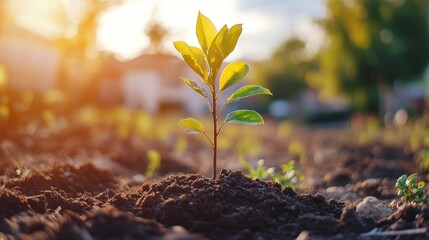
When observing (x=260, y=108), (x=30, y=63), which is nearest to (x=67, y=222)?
(x=30, y=63)

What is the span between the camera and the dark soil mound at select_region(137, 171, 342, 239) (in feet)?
8.25

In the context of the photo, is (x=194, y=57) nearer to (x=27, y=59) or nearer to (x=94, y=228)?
(x=94, y=228)

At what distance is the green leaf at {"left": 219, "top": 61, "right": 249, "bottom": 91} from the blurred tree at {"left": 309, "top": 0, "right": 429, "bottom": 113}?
67.9 ft

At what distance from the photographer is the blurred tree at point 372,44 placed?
2298 cm

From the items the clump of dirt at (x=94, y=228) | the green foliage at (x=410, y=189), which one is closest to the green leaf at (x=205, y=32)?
the clump of dirt at (x=94, y=228)

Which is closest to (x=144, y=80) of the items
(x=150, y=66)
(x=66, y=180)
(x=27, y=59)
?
(x=150, y=66)

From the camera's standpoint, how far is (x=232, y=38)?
9.87 ft

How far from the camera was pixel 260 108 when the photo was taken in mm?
46281

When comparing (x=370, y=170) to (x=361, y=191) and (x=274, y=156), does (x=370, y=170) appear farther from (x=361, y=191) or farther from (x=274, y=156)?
(x=274, y=156)

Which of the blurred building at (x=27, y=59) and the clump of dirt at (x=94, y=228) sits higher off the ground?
the blurred building at (x=27, y=59)

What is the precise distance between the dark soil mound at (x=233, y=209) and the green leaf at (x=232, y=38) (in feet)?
2.21

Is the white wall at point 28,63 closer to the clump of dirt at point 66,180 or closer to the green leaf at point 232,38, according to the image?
the clump of dirt at point 66,180

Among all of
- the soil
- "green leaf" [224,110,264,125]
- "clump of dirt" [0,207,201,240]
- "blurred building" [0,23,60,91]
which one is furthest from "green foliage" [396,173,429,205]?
"blurred building" [0,23,60,91]

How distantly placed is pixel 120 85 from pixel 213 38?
37.5 m
